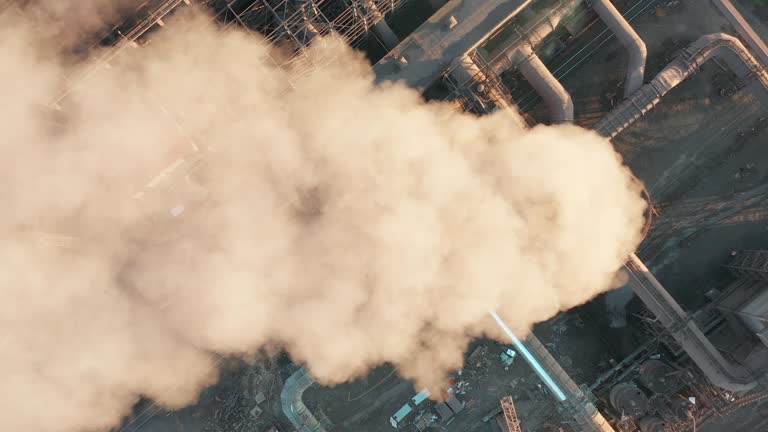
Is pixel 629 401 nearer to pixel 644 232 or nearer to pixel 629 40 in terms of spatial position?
pixel 644 232

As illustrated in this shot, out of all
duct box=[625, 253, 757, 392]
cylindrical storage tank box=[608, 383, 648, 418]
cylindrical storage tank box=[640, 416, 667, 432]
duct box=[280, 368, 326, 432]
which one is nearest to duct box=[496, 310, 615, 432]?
cylindrical storage tank box=[608, 383, 648, 418]

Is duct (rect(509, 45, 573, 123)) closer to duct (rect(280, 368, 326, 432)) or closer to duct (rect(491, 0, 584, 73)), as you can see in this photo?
duct (rect(491, 0, 584, 73))

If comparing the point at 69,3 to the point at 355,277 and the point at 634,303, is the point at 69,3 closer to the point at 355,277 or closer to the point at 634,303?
the point at 355,277

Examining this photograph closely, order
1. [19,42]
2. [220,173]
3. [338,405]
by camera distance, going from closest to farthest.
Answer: [19,42] → [220,173] → [338,405]

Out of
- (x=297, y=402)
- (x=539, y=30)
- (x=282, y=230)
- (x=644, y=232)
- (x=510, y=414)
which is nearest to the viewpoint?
(x=282, y=230)

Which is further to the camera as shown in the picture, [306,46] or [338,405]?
[338,405]

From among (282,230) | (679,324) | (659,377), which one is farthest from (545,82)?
(659,377)

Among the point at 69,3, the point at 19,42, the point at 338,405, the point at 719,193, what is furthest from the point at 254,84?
the point at 719,193
